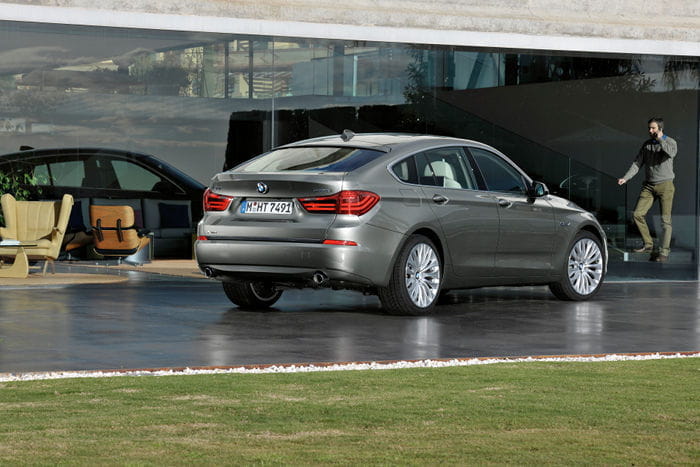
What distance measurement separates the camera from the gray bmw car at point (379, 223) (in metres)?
12.2

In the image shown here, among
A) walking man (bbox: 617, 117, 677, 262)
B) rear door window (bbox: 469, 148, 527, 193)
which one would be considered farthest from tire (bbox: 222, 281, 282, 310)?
walking man (bbox: 617, 117, 677, 262)

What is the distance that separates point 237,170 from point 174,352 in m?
3.51

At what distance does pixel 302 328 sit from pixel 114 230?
759 centimetres

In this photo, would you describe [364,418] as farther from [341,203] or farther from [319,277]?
[341,203]

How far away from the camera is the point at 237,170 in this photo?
42.8 feet

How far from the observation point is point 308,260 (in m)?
12.2

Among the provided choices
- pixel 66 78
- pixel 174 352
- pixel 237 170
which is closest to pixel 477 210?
pixel 237 170

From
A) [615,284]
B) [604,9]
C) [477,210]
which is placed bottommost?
[615,284]

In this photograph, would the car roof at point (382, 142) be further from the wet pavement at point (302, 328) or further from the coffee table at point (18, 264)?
the coffee table at point (18, 264)

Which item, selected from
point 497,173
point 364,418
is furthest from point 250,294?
point 364,418

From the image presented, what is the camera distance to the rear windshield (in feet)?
41.4

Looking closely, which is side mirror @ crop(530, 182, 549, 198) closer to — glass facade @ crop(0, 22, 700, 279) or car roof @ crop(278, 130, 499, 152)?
car roof @ crop(278, 130, 499, 152)

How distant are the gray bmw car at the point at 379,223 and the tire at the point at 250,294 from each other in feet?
0.04

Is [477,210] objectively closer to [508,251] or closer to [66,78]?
[508,251]
